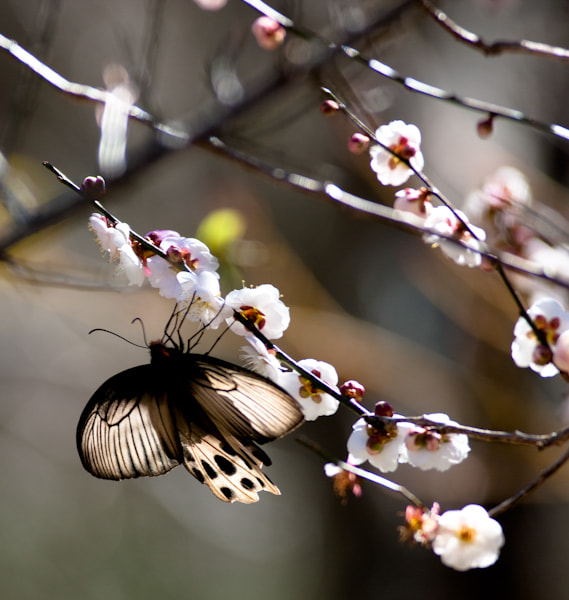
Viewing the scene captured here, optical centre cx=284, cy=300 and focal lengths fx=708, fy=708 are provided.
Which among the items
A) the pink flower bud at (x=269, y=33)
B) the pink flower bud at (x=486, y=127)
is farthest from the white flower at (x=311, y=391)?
the pink flower bud at (x=269, y=33)

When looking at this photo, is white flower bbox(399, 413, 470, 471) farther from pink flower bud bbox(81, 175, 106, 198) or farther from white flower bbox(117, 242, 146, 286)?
pink flower bud bbox(81, 175, 106, 198)

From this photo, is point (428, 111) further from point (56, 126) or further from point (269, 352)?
point (269, 352)

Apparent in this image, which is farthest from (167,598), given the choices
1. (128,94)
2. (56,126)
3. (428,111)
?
(128,94)

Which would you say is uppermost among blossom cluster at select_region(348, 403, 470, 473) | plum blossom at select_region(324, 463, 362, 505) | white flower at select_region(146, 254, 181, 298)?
white flower at select_region(146, 254, 181, 298)

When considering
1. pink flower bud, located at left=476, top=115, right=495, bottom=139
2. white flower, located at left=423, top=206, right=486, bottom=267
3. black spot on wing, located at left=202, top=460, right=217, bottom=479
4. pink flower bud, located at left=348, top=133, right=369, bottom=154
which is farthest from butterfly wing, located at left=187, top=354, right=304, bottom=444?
pink flower bud, located at left=476, top=115, right=495, bottom=139

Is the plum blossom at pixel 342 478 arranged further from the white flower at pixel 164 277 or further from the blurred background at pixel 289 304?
the blurred background at pixel 289 304

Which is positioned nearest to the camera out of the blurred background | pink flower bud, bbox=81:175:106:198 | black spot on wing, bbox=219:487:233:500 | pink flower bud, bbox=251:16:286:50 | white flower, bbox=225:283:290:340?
pink flower bud, bbox=81:175:106:198

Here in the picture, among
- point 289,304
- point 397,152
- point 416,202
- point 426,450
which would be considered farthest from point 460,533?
point 289,304
